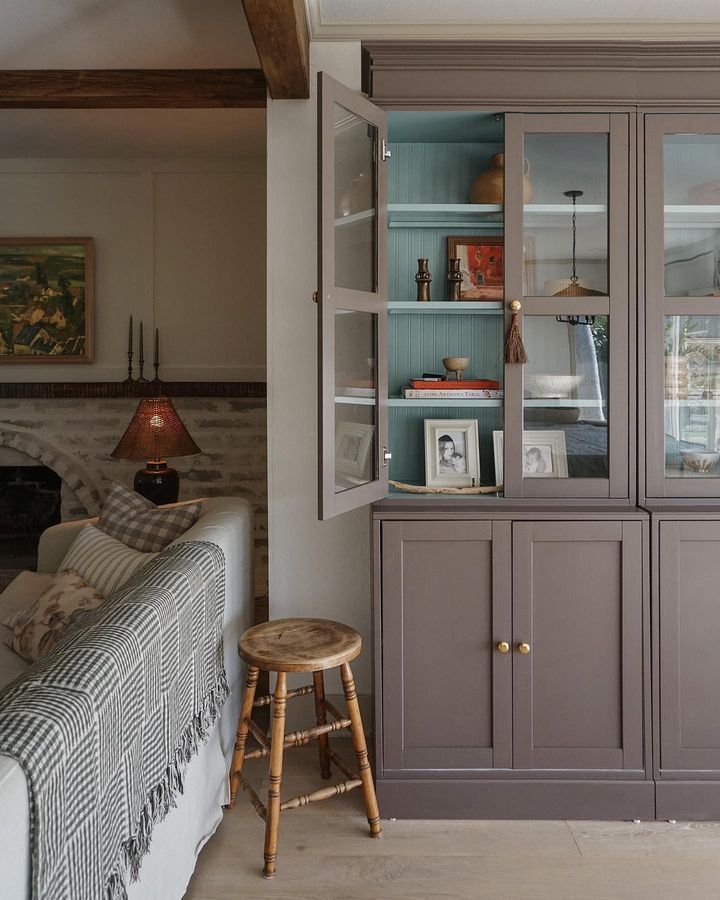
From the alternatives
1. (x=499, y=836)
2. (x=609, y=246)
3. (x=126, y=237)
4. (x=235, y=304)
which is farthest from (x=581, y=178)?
(x=126, y=237)

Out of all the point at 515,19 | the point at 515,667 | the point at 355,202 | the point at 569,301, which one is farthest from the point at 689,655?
the point at 515,19

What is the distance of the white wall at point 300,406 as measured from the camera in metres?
2.66

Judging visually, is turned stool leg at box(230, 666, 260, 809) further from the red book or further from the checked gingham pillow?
the red book

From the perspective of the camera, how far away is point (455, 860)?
6.87ft

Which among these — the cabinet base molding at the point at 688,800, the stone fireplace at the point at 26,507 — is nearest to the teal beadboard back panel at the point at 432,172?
the cabinet base molding at the point at 688,800

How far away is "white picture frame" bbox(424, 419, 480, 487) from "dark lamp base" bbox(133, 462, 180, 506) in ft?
5.12

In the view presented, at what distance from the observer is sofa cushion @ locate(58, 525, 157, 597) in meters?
2.48

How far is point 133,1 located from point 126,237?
1.87 meters

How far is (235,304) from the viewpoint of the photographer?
424 centimetres

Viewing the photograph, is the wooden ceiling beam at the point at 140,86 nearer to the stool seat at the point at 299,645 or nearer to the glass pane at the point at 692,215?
the glass pane at the point at 692,215

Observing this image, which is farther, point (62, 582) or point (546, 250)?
point (62, 582)

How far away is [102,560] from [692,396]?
2.04 metres

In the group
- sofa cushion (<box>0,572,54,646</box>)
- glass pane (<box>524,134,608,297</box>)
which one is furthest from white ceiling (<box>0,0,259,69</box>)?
sofa cushion (<box>0,572,54,646</box>)

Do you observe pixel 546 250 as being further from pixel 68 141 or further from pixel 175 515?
pixel 68 141
